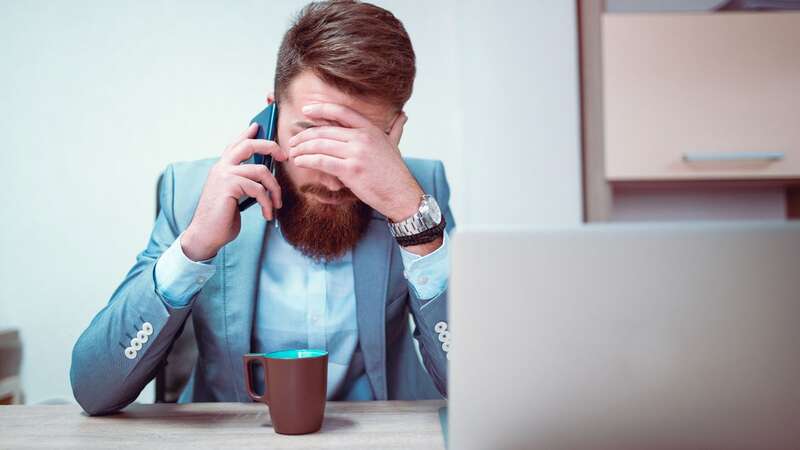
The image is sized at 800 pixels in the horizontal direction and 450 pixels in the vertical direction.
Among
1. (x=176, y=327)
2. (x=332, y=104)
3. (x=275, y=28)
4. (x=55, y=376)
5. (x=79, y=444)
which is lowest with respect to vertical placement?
(x=55, y=376)

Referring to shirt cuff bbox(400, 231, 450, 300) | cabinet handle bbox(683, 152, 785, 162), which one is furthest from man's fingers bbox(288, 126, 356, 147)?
cabinet handle bbox(683, 152, 785, 162)

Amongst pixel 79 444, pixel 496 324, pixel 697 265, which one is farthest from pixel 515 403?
pixel 79 444

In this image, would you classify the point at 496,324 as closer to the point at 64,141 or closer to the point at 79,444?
the point at 79,444

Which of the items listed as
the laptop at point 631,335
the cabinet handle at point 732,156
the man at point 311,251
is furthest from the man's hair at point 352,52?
the cabinet handle at point 732,156

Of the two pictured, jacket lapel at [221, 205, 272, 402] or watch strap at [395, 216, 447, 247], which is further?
jacket lapel at [221, 205, 272, 402]

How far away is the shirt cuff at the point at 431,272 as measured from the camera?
1.02 metres

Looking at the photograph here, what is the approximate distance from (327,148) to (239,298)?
0.34 m

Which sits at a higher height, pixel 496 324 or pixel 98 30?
pixel 98 30

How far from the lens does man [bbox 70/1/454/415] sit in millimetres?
1020

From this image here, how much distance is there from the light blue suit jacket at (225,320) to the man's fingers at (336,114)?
27cm

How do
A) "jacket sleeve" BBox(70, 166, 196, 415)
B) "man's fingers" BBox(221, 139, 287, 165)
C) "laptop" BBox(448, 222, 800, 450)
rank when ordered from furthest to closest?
"man's fingers" BBox(221, 139, 287, 165), "jacket sleeve" BBox(70, 166, 196, 415), "laptop" BBox(448, 222, 800, 450)

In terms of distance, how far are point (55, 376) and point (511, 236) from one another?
6.73ft

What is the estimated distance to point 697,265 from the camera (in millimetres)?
542

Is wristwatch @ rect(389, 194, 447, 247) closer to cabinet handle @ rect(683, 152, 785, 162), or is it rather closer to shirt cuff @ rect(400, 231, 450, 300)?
shirt cuff @ rect(400, 231, 450, 300)
